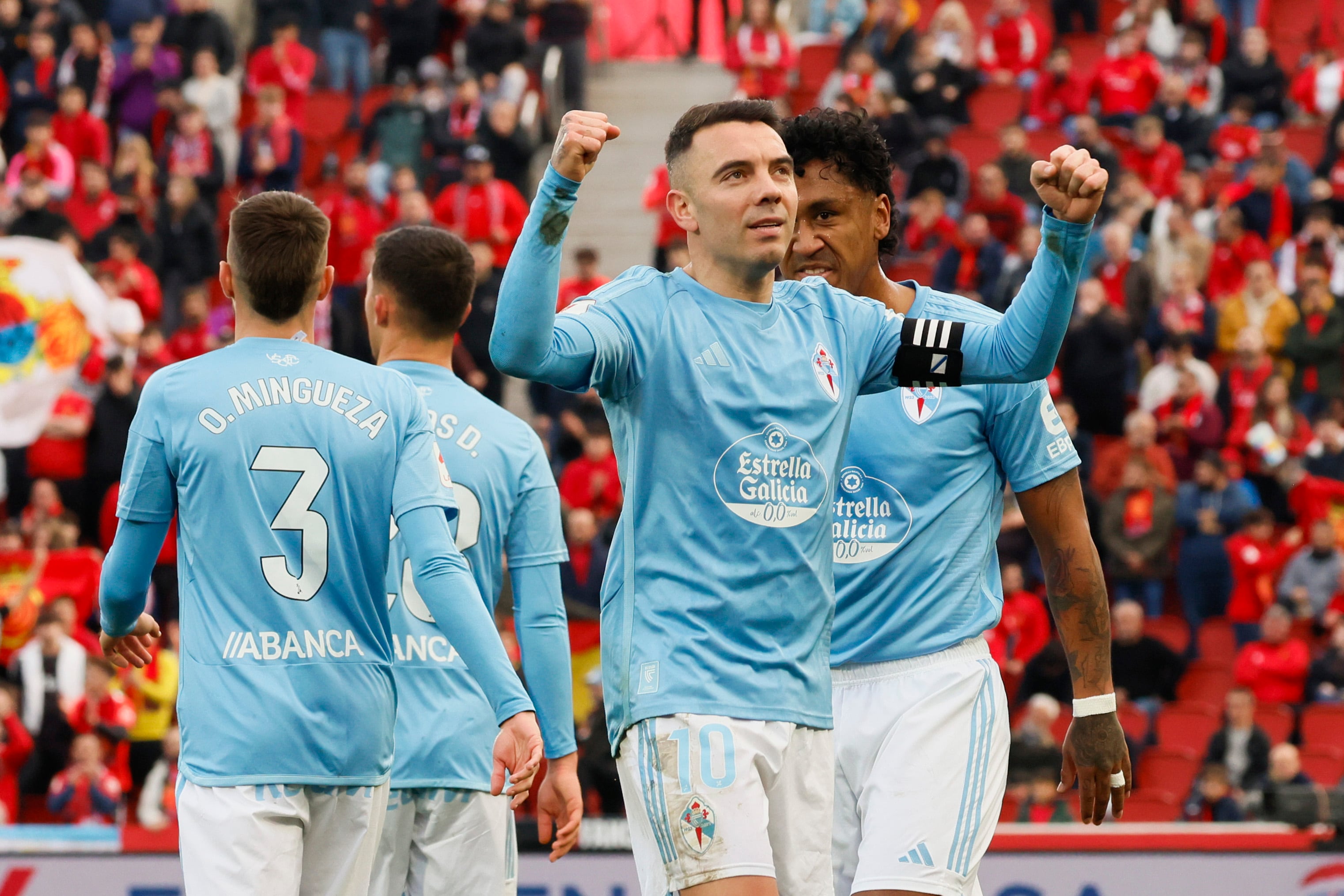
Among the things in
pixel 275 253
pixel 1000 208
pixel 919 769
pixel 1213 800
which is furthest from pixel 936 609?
pixel 1000 208

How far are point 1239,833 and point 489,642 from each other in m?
5.45

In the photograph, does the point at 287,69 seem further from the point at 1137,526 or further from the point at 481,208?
the point at 1137,526

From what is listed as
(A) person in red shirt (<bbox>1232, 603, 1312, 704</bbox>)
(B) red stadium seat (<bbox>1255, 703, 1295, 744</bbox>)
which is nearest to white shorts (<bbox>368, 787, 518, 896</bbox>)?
(B) red stadium seat (<bbox>1255, 703, 1295, 744</bbox>)

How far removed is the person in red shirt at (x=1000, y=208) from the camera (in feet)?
54.2

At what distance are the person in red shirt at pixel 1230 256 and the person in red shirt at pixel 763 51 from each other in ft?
18.8

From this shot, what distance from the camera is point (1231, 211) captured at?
1633 centimetres

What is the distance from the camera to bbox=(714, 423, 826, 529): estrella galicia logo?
3.96 metres

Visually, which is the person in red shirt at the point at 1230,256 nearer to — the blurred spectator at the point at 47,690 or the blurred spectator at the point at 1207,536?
the blurred spectator at the point at 1207,536

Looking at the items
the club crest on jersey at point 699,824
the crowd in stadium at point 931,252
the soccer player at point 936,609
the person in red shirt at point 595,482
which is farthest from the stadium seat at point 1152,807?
the club crest on jersey at point 699,824

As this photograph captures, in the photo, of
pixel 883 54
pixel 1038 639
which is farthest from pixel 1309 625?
pixel 883 54

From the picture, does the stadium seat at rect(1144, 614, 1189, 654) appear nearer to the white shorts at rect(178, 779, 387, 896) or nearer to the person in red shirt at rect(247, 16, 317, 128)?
the white shorts at rect(178, 779, 387, 896)

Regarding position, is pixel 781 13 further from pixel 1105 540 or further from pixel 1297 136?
pixel 1105 540

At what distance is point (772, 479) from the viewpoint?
399 centimetres

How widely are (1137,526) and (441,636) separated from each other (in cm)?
1014
